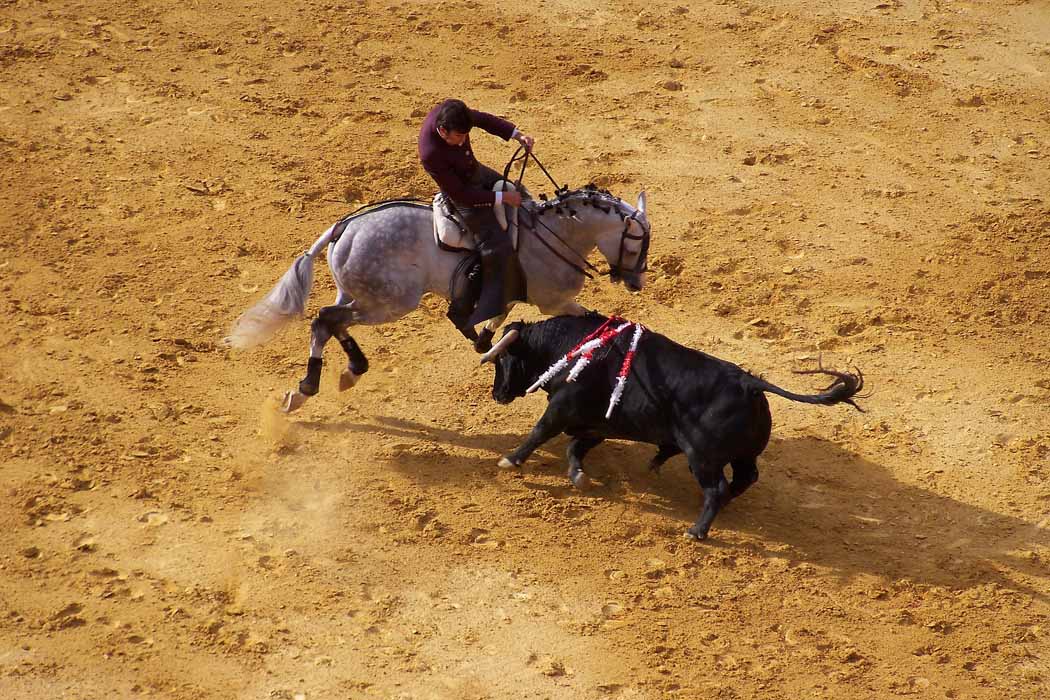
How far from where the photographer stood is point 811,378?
1150 cm

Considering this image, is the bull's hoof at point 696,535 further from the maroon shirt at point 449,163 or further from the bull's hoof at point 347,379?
the bull's hoof at point 347,379

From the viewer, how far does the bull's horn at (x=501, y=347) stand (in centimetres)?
971

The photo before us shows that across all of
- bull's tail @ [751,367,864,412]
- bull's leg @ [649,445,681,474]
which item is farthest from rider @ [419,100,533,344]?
bull's tail @ [751,367,864,412]

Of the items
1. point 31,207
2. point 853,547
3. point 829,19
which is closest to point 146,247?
point 31,207

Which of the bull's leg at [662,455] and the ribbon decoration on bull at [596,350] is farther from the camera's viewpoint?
the bull's leg at [662,455]

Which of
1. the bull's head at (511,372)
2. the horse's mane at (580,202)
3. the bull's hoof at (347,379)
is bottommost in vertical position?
the bull's hoof at (347,379)

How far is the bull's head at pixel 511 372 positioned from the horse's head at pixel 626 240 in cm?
94

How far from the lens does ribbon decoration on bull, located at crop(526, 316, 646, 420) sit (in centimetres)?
942

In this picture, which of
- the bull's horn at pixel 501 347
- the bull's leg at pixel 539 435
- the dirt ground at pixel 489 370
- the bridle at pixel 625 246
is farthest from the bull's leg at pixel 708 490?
the bridle at pixel 625 246

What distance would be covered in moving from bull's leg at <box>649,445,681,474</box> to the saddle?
6.43ft

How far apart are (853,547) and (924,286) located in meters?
Result: 4.10

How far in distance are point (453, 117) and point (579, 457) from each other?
2.80 meters

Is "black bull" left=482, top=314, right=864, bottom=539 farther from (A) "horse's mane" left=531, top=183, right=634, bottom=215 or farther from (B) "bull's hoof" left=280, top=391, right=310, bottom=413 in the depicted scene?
(B) "bull's hoof" left=280, top=391, right=310, bottom=413

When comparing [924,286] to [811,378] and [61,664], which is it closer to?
[811,378]
